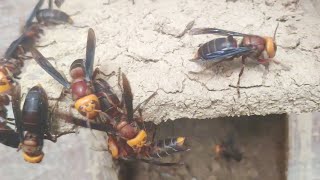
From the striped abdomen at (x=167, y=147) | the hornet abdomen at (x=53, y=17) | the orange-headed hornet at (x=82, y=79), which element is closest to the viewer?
the orange-headed hornet at (x=82, y=79)

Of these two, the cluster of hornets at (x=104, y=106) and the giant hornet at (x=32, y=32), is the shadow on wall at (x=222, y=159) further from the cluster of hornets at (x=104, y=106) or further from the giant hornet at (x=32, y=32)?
the giant hornet at (x=32, y=32)

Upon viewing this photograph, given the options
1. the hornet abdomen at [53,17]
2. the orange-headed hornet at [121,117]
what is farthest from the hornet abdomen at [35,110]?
the hornet abdomen at [53,17]

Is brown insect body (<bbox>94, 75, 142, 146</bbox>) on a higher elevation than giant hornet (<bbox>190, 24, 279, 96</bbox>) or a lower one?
lower

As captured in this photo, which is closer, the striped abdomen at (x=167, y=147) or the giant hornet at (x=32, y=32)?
the striped abdomen at (x=167, y=147)

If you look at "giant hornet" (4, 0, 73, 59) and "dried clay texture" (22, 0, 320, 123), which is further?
"giant hornet" (4, 0, 73, 59)

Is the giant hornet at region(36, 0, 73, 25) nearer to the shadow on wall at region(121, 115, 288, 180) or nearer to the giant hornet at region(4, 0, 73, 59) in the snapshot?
the giant hornet at region(4, 0, 73, 59)

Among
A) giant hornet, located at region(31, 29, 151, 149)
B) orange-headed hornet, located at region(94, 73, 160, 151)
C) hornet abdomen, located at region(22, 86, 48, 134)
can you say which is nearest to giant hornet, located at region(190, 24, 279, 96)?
orange-headed hornet, located at region(94, 73, 160, 151)
